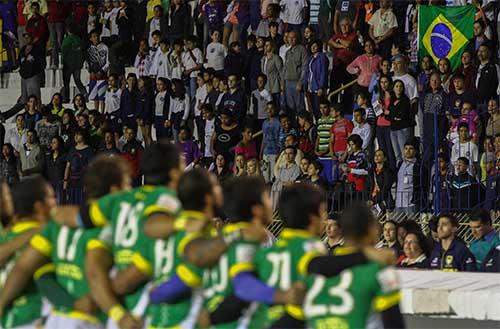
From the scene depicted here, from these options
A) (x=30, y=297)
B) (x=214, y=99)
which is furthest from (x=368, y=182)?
(x=30, y=297)

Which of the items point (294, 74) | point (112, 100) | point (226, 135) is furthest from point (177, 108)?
point (294, 74)

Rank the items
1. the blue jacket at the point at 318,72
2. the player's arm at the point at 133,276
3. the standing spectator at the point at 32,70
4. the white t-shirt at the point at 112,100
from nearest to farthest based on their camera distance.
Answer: the player's arm at the point at 133,276 < the blue jacket at the point at 318,72 < the white t-shirt at the point at 112,100 < the standing spectator at the point at 32,70

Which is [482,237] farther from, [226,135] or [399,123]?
[226,135]

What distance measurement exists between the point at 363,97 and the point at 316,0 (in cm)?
370

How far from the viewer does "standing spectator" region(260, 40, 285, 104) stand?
24.3m

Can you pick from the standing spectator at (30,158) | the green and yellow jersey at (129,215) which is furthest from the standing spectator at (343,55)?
the green and yellow jersey at (129,215)

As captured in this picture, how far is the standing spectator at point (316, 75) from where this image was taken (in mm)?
23750

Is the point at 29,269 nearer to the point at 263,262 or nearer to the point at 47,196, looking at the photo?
the point at 47,196

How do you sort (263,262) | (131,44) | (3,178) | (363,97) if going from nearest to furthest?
1. (263,262)
2. (363,97)
3. (3,178)
4. (131,44)

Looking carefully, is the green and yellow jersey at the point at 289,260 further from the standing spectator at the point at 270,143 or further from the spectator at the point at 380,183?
the standing spectator at the point at 270,143

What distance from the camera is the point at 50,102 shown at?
2739cm

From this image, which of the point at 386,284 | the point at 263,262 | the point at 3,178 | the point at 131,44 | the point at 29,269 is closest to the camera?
the point at 386,284

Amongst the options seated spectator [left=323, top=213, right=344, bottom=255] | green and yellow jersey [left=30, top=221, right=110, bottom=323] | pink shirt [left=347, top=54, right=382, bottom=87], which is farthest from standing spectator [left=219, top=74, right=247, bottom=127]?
green and yellow jersey [left=30, top=221, right=110, bottom=323]

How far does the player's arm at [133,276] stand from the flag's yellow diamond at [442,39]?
46.7ft
